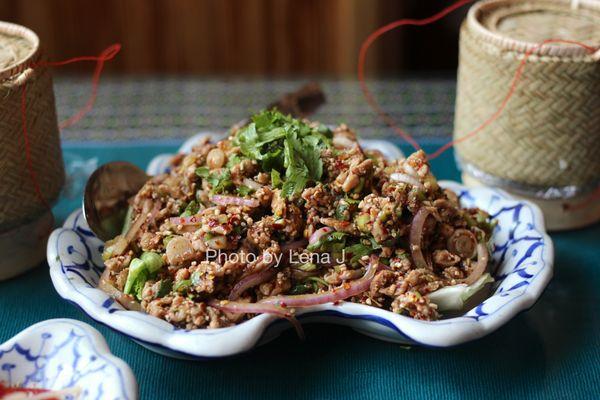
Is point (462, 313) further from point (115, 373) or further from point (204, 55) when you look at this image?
point (204, 55)

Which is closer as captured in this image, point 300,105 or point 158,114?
point 300,105

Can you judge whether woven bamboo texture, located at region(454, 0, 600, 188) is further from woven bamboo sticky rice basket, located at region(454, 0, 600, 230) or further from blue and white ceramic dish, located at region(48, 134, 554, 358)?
blue and white ceramic dish, located at region(48, 134, 554, 358)

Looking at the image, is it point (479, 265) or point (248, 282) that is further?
point (479, 265)

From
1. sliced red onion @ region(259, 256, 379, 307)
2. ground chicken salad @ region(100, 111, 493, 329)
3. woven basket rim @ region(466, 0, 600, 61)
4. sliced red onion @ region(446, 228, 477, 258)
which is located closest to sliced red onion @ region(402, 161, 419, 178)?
ground chicken salad @ region(100, 111, 493, 329)

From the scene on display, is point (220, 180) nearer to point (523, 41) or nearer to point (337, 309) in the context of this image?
point (337, 309)

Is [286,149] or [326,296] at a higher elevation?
[286,149]

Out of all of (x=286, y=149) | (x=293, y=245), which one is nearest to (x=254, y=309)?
(x=293, y=245)

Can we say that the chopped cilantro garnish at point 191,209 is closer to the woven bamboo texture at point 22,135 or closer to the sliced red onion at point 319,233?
the sliced red onion at point 319,233

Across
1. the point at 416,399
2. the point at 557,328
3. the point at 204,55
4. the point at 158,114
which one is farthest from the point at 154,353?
Result: the point at 204,55
